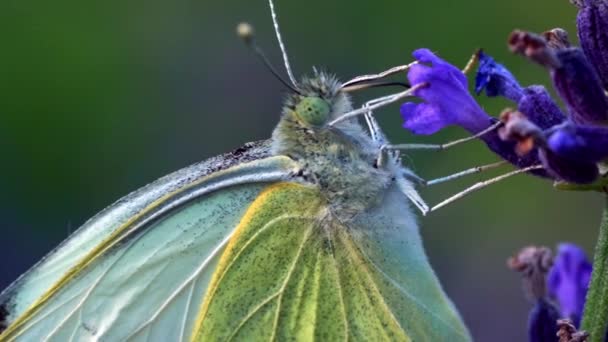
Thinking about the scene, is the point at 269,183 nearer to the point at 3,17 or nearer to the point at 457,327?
the point at 457,327

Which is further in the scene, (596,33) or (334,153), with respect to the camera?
(334,153)

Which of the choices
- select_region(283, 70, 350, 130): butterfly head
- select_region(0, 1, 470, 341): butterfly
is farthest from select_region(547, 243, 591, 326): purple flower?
select_region(283, 70, 350, 130): butterfly head

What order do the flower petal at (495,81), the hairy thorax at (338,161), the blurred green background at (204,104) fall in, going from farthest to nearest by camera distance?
1. the blurred green background at (204,104)
2. the hairy thorax at (338,161)
3. the flower petal at (495,81)

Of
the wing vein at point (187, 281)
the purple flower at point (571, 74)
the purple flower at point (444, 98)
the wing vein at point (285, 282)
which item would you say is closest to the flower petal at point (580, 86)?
the purple flower at point (571, 74)

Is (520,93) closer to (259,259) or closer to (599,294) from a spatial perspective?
(599,294)

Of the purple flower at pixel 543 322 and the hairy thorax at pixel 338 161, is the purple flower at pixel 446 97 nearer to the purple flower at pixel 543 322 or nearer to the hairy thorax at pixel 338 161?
the hairy thorax at pixel 338 161

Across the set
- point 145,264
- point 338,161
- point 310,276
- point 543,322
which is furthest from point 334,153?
point 543,322

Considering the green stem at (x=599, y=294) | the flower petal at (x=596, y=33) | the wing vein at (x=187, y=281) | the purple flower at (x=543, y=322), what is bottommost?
the purple flower at (x=543, y=322)
